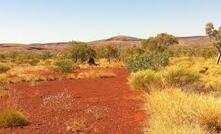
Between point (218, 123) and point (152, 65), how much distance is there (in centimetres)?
1729

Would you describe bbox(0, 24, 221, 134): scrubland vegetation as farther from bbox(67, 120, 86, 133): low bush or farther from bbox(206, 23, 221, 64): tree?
bbox(206, 23, 221, 64): tree

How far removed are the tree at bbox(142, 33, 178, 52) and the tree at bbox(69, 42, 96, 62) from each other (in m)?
8.84

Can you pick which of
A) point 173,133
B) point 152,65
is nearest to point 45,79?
point 152,65

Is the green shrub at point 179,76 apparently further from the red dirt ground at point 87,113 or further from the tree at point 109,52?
the tree at point 109,52

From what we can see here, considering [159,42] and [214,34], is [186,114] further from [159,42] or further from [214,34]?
[159,42]

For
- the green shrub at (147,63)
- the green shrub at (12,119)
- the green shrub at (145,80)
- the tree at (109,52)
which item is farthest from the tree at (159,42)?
the green shrub at (12,119)

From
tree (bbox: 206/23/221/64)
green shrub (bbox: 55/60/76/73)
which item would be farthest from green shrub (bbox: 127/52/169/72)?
tree (bbox: 206/23/221/64)

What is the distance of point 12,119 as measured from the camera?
41.8 feet

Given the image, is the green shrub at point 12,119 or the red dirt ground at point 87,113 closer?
the red dirt ground at point 87,113

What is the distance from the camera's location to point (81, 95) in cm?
2091

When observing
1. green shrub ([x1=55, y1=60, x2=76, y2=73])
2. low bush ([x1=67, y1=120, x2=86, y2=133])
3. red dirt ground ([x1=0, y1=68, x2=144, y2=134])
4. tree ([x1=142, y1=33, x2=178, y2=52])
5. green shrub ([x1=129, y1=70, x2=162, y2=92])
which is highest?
tree ([x1=142, y1=33, x2=178, y2=52])

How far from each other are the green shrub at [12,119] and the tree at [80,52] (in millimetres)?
46730

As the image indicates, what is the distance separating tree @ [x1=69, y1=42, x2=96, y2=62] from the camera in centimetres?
5975

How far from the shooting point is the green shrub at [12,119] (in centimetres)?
1257
